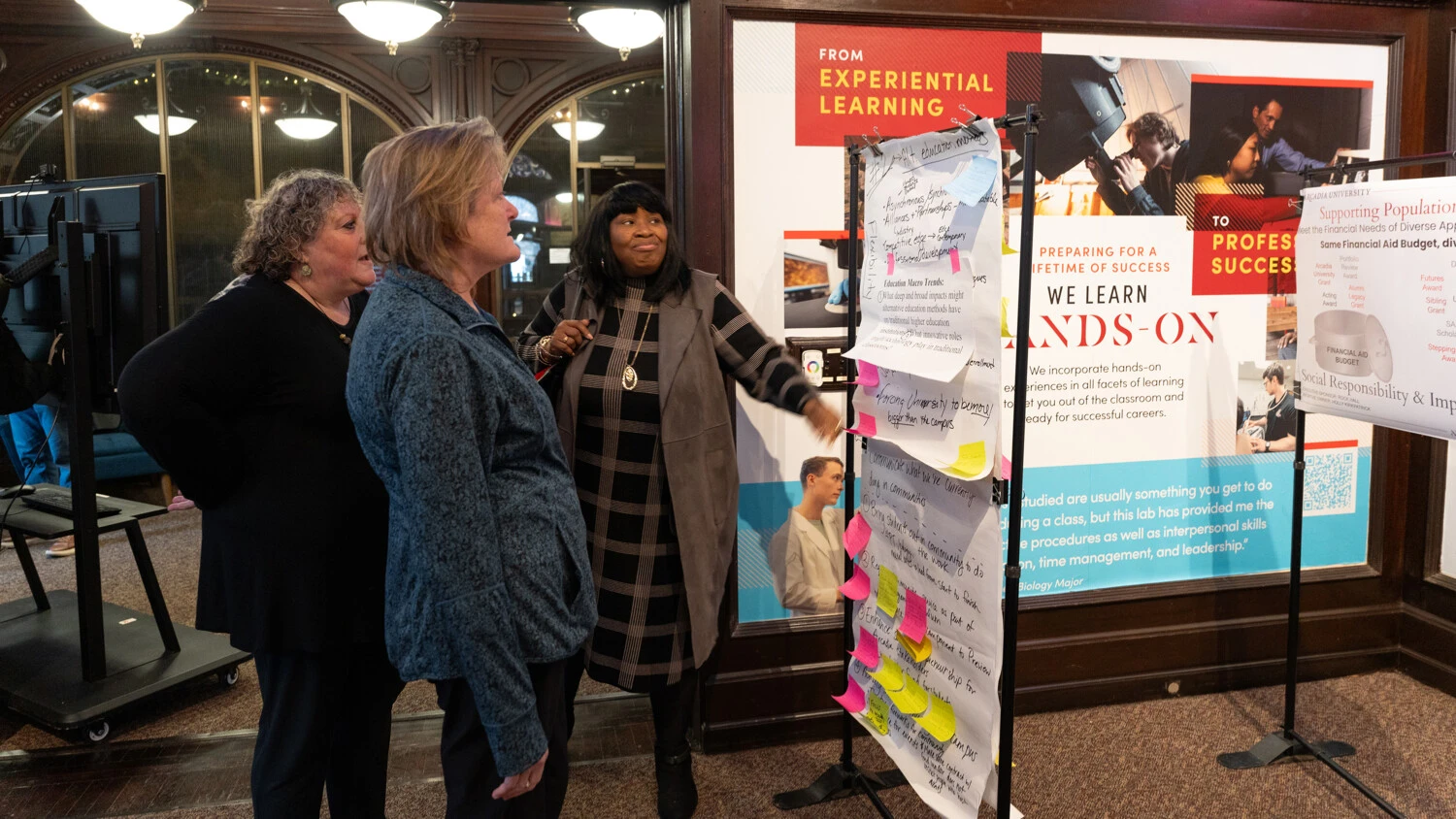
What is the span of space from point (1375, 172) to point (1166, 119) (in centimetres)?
73

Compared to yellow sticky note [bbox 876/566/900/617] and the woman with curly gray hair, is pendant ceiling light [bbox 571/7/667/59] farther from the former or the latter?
yellow sticky note [bbox 876/566/900/617]

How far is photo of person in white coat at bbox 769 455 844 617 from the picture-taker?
266 centimetres

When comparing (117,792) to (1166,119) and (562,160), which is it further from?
(562,160)

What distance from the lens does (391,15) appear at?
4.52m

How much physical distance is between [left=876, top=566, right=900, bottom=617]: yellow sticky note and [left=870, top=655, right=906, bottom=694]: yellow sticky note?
0.38ft

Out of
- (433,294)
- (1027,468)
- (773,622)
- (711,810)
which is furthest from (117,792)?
(1027,468)

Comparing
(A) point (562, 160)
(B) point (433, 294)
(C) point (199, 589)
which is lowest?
(C) point (199, 589)

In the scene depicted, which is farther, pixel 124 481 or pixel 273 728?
pixel 124 481

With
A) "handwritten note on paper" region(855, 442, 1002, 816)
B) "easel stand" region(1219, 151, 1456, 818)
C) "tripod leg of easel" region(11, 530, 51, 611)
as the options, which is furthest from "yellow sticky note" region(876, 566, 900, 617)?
"tripod leg of easel" region(11, 530, 51, 611)

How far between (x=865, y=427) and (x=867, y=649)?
1.72 ft

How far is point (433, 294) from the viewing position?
4.12ft

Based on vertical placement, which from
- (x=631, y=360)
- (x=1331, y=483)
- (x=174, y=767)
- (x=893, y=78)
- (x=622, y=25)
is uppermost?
(x=622, y=25)

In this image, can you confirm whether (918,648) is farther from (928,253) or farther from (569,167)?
(569,167)

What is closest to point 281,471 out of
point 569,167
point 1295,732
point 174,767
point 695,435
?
point 695,435
